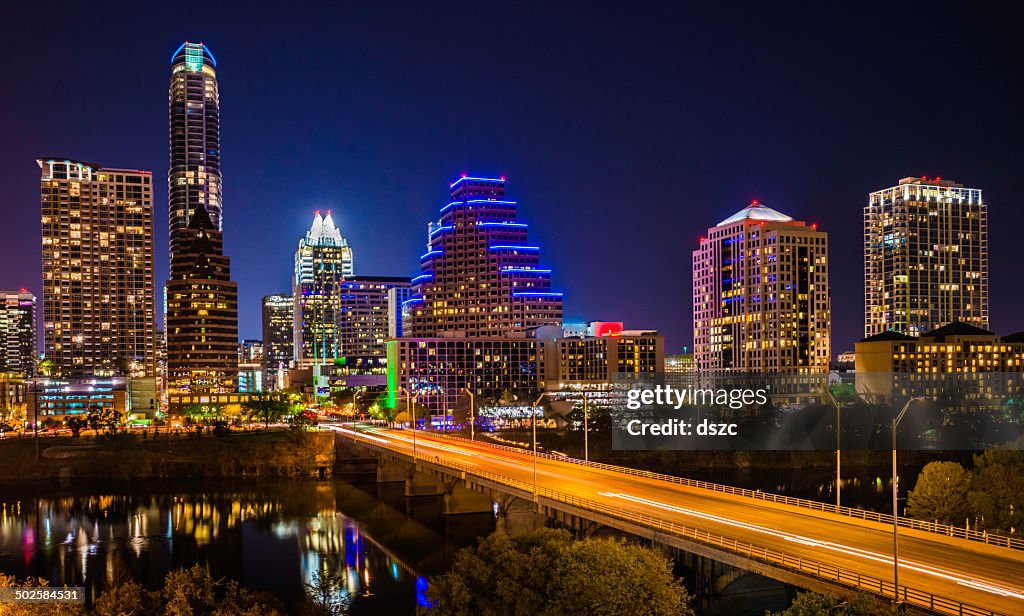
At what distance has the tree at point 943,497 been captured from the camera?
73.9 m

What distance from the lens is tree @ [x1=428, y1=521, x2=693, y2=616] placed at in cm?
4081

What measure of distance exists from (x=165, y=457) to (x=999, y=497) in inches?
4535

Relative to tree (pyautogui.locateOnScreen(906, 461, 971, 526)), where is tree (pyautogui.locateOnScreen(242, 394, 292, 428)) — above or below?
below

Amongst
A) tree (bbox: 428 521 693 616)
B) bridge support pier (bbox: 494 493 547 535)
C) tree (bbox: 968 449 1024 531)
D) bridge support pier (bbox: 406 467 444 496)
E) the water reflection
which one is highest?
tree (bbox: 428 521 693 616)

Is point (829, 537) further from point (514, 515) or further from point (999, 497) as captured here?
point (999, 497)

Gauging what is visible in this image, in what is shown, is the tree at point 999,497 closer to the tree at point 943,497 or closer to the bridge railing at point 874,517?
the tree at point 943,497

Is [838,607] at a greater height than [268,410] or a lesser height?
greater

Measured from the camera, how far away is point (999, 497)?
76250 millimetres

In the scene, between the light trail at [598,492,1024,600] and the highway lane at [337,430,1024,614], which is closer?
the light trail at [598,492,1024,600]

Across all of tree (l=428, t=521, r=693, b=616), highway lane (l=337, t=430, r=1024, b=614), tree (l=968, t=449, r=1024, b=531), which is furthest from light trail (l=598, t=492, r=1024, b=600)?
tree (l=968, t=449, r=1024, b=531)

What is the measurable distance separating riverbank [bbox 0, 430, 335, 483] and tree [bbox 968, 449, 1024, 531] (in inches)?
3726

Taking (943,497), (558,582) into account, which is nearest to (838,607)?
(558,582)

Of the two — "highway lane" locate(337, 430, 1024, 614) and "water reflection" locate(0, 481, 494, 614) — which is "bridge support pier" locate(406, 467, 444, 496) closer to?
"water reflection" locate(0, 481, 494, 614)

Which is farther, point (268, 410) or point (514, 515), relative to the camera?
point (268, 410)
